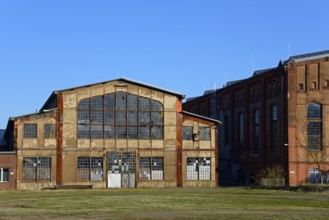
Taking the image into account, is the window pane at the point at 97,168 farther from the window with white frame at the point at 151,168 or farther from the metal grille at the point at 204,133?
the metal grille at the point at 204,133

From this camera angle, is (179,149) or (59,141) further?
(179,149)

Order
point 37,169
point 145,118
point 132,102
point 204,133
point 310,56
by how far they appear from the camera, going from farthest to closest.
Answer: point 310,56 → point 204,133 → point 145,118 → point 132,102 → point 37,169

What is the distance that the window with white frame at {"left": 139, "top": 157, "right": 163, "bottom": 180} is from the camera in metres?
68.9

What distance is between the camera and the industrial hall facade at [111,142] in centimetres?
6562

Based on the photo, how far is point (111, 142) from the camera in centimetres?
6831

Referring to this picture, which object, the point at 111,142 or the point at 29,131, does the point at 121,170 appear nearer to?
the point at 111,142

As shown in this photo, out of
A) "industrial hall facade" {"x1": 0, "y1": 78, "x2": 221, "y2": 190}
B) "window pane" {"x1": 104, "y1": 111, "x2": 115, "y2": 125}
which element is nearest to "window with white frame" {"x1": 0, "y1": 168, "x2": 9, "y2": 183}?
"industrial hall facade" {"x1": 0, "y1": 78, "x2": 221, "y2": 190}

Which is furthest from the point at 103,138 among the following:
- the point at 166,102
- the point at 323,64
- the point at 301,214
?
the point at 301,214

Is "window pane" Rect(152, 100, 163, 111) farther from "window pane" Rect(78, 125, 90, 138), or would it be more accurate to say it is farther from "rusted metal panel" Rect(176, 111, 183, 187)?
"window pane" Rect(78, 125, 90, 138)

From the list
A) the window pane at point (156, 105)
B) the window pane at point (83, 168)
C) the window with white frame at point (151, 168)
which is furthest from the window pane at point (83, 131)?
the window pane at point (156, 105)

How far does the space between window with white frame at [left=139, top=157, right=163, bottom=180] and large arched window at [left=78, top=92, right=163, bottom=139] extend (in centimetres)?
259

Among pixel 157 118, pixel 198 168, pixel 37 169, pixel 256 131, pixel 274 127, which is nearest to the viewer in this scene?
pixel 37 169

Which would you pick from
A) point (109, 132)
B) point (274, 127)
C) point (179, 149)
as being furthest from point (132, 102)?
point (274, 127)

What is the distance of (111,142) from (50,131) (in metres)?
6.85
